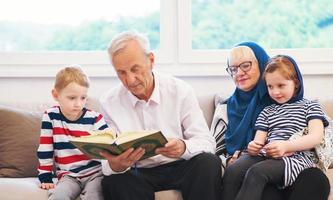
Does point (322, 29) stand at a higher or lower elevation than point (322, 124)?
higher

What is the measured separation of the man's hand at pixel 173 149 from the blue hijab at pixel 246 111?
15.9 inches

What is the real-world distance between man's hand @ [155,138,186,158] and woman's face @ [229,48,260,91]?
521 millimetres

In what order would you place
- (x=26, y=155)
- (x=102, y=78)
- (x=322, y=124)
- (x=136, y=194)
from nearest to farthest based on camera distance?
(x=136, y=194)
(x=322, y=124)
(x=26, y=155)
(x=102, y=78)

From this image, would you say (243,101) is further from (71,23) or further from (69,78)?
(71,23)

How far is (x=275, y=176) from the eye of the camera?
207 centimetres

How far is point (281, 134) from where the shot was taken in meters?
2.24

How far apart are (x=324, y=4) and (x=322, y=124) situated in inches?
50.4

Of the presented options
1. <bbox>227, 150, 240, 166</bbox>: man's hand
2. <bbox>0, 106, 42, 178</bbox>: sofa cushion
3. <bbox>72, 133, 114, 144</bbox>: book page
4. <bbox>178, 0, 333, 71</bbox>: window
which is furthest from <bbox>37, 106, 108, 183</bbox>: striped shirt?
<bbox>178, 0, 333, 71</bbox>: window

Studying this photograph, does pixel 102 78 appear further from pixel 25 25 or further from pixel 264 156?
pixel 264 156

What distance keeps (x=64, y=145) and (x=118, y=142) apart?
1.74 ft

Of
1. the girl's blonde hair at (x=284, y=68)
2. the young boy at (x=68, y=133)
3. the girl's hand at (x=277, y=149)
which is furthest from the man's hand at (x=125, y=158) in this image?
the girl's blonde hair at (x=284, y=68)

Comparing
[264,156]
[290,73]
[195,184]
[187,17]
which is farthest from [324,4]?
[195,184]

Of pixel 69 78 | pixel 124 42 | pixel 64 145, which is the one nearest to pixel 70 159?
Result: pixel 64 145

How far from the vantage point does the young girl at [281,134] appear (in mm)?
2068
